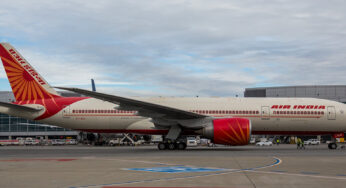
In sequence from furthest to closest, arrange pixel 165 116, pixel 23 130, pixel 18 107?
1. pixel 23 130
2. pixel 18 107
3. pixel 165 116

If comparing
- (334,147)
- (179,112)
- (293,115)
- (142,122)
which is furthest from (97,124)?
(334,147)

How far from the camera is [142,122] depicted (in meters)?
27.5

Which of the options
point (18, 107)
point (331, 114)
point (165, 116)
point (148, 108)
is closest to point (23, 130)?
point (18, 107)

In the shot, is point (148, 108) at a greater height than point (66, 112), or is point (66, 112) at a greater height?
point (148, 108)

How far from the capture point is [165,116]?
2597 centimetres

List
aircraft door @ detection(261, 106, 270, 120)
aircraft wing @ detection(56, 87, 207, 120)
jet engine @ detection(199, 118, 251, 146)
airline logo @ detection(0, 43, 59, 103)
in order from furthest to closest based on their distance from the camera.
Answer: airline logo @ detection(0, 43, 59, 103)
aircraft door @ detection(261, 106, 270, 120)
jet engine @ detection(199, 118, 251, 146)
aircraft wing @ detection(56, 87, 207, 120)

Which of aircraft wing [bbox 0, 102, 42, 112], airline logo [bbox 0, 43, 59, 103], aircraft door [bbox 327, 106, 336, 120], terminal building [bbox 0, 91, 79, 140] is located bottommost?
terminal building [bbox 0, 91, 79, 140]

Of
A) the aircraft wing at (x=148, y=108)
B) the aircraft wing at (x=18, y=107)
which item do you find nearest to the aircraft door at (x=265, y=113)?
the aircraft wing at (x=148, y=108)

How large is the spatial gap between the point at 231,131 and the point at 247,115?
344 cm

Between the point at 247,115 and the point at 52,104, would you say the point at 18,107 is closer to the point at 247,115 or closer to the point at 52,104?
the point at 52,104

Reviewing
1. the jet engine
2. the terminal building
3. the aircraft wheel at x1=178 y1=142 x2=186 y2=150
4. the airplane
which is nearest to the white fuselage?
the airplane

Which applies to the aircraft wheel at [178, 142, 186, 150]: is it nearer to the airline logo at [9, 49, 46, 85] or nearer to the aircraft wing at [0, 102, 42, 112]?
the aircraft wing at [0, 102, 42, 112]

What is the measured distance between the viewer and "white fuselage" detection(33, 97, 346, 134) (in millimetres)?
27266

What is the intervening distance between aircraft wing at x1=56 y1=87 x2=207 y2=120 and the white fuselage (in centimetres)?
175
